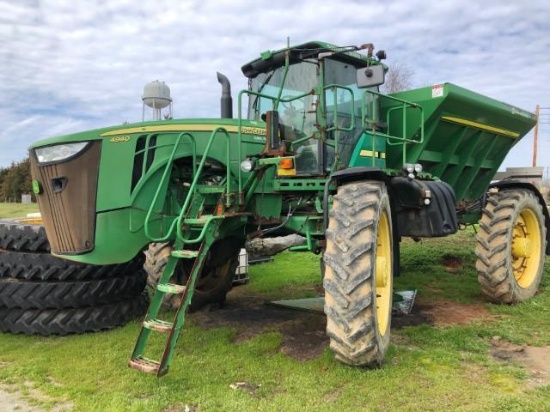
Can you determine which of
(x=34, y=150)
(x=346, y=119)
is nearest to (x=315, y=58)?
(x=346, y=119)

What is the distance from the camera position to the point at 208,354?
4562 mm

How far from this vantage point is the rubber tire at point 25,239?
544 cm

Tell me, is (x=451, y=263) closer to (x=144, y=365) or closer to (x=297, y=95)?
(x=297, y=95)

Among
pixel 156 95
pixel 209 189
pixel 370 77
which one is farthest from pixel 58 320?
pixel 370 77

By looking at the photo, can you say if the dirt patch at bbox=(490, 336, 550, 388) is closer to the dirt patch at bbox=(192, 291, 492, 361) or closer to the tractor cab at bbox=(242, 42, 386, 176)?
the dirt patch at bbox=(192, 291, 492, 361)

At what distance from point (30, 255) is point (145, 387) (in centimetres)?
244

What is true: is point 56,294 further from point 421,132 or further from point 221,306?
point 421,132

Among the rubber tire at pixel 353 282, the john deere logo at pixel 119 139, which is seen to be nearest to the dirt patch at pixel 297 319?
the rubber tire at pixel 353 282

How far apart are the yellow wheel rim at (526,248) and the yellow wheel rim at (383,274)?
311cm

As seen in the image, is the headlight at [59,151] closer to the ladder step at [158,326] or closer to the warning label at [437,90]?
the ladder step at [158,326]

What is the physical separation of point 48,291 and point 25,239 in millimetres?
671

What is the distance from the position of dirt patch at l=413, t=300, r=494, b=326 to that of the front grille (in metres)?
3.73

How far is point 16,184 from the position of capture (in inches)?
1687

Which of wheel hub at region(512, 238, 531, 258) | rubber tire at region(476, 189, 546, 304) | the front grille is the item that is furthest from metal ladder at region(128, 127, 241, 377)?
wheel hub at region(512, 238, 531, 258)
